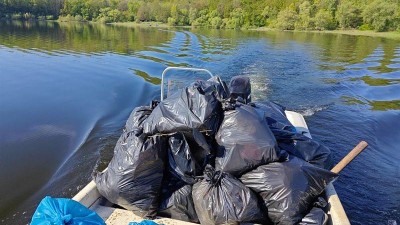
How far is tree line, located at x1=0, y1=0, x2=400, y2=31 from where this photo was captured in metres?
41.1

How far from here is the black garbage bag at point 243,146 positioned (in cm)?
265

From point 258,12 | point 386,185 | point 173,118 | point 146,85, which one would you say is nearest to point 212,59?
point 146,85

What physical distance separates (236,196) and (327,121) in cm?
478

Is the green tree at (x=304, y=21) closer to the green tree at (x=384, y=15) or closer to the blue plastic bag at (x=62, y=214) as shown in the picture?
the green tree at (x=384, y=15)

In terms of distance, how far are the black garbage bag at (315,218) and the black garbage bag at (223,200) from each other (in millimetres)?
336

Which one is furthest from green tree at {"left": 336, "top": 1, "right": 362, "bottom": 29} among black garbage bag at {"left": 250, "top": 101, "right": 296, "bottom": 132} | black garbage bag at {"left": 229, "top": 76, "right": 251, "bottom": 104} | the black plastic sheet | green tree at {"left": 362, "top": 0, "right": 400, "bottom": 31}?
the black plastic sheet

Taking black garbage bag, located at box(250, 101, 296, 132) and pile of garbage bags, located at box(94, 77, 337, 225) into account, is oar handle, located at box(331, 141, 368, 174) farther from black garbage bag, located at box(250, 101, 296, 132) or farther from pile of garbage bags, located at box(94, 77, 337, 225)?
black garbage bag, located at box(250, 101, 296, 132)

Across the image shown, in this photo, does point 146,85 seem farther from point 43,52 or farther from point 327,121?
point 43,52

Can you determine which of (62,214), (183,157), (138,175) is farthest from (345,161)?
(62,214)

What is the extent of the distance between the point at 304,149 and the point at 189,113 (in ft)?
4.06

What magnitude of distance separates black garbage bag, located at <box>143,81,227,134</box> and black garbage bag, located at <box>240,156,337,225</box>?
0.56 metres

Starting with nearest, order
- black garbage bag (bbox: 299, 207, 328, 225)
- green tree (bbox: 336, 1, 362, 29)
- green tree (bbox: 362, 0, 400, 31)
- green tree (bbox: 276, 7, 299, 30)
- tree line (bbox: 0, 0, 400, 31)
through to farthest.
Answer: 1. black garbage bag (bbox: 299, 207, 328, 225)
2. green tree (bbox: 362, 0, 400, 31)
3. tree line (bbox: 0, 0, 400, 31)
4. green tree (bbox: 336, 1, 362, 29)
5. green tree (bbox: 276, 7, 299, 30)

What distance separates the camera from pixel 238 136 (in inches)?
106

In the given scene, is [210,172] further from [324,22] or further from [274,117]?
[324,22]
